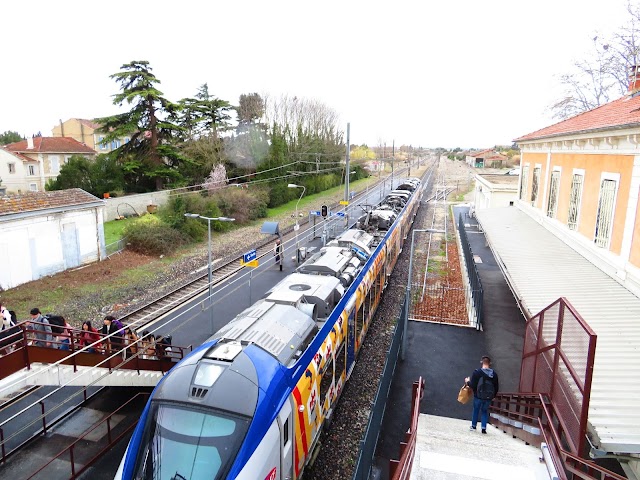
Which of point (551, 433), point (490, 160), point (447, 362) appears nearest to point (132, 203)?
point (447, 362)

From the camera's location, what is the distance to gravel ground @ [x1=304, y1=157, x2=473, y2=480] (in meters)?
9.07

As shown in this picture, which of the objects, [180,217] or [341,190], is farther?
[341,190]

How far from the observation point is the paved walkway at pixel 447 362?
1041 cm

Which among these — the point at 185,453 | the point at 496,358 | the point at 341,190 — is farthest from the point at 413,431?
the point at 341,190

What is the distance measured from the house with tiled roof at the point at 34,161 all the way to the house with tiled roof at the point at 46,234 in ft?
70.8

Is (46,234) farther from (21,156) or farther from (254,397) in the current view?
(21,156)

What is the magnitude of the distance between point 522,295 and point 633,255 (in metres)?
2.54

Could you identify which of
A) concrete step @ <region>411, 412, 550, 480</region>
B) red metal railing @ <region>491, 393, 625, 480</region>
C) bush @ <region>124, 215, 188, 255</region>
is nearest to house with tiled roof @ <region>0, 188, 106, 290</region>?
bush @ <region>124, 215, 188, 255</region>

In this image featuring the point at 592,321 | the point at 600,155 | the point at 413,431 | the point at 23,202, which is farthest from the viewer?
the point at 23,202

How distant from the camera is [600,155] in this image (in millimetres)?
12391

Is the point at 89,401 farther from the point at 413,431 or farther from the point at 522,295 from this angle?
the point at 522,295

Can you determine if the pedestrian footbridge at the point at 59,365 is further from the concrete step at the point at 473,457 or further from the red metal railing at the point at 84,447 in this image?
the concrete step at the point at 473,457

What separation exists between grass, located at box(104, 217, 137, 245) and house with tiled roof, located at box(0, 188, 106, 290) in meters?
2.94

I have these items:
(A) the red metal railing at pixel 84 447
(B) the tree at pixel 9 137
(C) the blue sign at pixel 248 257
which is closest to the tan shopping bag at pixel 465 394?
(A) the red metal railing at pixel 84 447
